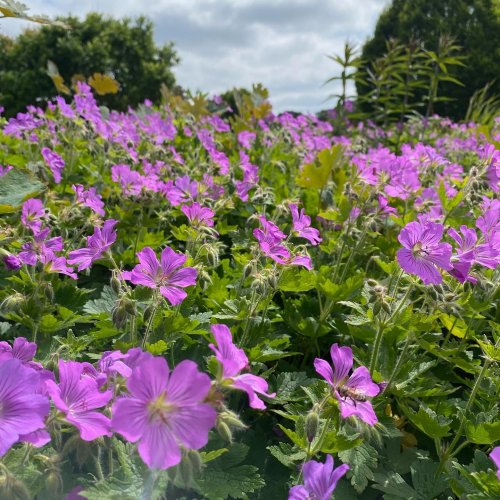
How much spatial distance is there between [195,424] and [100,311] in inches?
49.0

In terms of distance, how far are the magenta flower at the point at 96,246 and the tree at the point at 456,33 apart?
80.4ft

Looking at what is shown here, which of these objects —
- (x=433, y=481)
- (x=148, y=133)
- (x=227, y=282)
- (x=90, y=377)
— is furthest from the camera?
(x=148, y=133)

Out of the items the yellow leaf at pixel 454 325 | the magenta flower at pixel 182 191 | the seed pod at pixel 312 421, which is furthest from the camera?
the magenta flower at pixel 182 191

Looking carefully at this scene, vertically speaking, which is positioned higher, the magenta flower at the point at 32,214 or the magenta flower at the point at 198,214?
the magenta flower at the point at 32,214

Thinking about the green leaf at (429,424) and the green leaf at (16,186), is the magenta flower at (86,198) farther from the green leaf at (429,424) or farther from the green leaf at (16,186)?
the green leaf at (429,424)

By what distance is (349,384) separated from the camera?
1529 millimetres

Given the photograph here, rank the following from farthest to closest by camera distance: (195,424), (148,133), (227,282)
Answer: (148,133)
(227,282)
(195,424)

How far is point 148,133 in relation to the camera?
5199 mm

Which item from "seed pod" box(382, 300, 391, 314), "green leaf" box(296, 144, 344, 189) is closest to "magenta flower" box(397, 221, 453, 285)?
"seed pod" box(382, 300, 391, 314)

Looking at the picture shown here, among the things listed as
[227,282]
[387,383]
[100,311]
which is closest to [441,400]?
[387,383]

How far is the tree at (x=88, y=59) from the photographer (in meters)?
20.3

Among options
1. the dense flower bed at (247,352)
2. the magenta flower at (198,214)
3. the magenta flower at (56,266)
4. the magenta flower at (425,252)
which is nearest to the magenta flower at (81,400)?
the dense flower bed at (247,352)

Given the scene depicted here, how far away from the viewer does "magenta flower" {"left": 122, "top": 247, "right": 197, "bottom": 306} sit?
173cm

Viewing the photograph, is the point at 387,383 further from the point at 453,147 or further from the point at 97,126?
the point at 453,147
